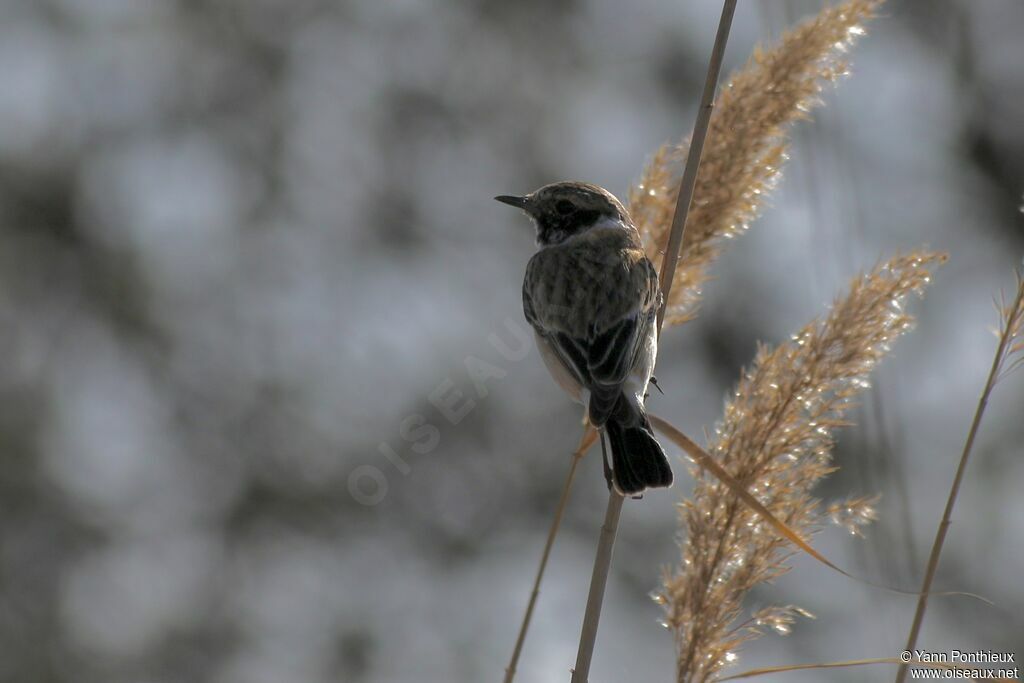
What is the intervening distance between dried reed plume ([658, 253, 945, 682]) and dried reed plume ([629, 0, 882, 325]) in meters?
0.51

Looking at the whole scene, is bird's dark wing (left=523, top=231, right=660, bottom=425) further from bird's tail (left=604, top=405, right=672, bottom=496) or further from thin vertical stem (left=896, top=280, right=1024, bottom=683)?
thin vertical stem (left=896, top=280, right=1024, bottom=683)

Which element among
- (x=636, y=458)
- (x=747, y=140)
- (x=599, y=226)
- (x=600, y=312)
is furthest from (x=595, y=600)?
(x=599, y=226)

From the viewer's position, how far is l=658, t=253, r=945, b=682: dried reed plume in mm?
2865

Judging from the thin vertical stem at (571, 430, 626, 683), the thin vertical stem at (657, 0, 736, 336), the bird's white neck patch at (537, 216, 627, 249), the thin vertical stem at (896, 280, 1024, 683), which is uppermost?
the bird's white neck patch at (537, 216, 627, 249)

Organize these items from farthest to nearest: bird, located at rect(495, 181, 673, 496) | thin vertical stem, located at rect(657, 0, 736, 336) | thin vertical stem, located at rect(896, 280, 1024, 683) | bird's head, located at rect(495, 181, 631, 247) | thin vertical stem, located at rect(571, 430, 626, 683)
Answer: bird's head, located at rect(495, 181, 631, 247) < bird, located at rect(495, 181, 673, 496) < thin vertical stem, located at rect(657, 0, 736, 336) < thin vertical stem, located at rect(571, 430, 626, 683) < thin vertical stem, located at rect(896, 280, 1024, 683)

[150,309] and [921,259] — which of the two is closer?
[921,259]

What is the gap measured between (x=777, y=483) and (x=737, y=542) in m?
0.18

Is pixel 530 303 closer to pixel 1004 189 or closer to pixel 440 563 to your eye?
pixel 440 563

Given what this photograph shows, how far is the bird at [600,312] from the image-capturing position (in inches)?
145

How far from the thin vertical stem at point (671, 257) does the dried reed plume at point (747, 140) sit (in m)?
0.11

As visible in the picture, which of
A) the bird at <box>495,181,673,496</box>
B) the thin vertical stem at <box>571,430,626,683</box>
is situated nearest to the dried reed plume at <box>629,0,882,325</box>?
the bird at <box>495,181,673,496</box>

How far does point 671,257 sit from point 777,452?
2.19 feet

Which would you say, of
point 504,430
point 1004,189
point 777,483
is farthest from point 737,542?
point 1004,189

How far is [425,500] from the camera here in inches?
424
